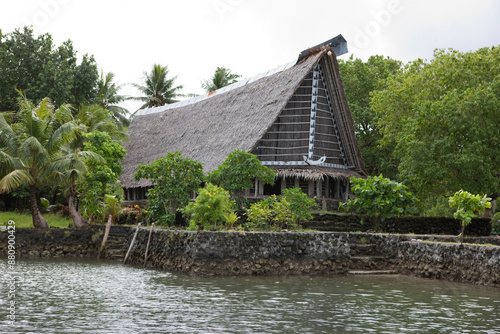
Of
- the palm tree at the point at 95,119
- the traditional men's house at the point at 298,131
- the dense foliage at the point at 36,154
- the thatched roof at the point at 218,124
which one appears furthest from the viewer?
the palm tree at the point at 95,119

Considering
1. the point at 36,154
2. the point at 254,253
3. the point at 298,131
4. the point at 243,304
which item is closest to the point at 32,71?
the point at 36,154

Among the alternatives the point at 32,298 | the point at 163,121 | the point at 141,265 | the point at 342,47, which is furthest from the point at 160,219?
the point at 163,121

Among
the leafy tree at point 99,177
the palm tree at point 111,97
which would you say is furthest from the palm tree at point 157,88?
the leafy tree at point 99,177

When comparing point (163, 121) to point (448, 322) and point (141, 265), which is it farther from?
point (448, 322)

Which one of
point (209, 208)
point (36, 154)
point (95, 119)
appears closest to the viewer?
point (209, 208)

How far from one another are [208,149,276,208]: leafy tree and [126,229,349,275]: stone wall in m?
3.19

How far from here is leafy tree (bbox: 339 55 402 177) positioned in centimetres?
3406

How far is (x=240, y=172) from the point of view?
20.6m

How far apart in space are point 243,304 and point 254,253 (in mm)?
5088

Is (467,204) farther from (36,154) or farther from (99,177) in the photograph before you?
(36,154)

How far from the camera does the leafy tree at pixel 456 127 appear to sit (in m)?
22.7

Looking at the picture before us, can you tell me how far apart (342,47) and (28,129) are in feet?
50.7

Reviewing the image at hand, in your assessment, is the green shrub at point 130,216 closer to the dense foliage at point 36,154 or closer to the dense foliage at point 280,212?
the dense foliage at point 36,154

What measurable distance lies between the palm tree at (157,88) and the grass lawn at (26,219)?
17.0 meters
